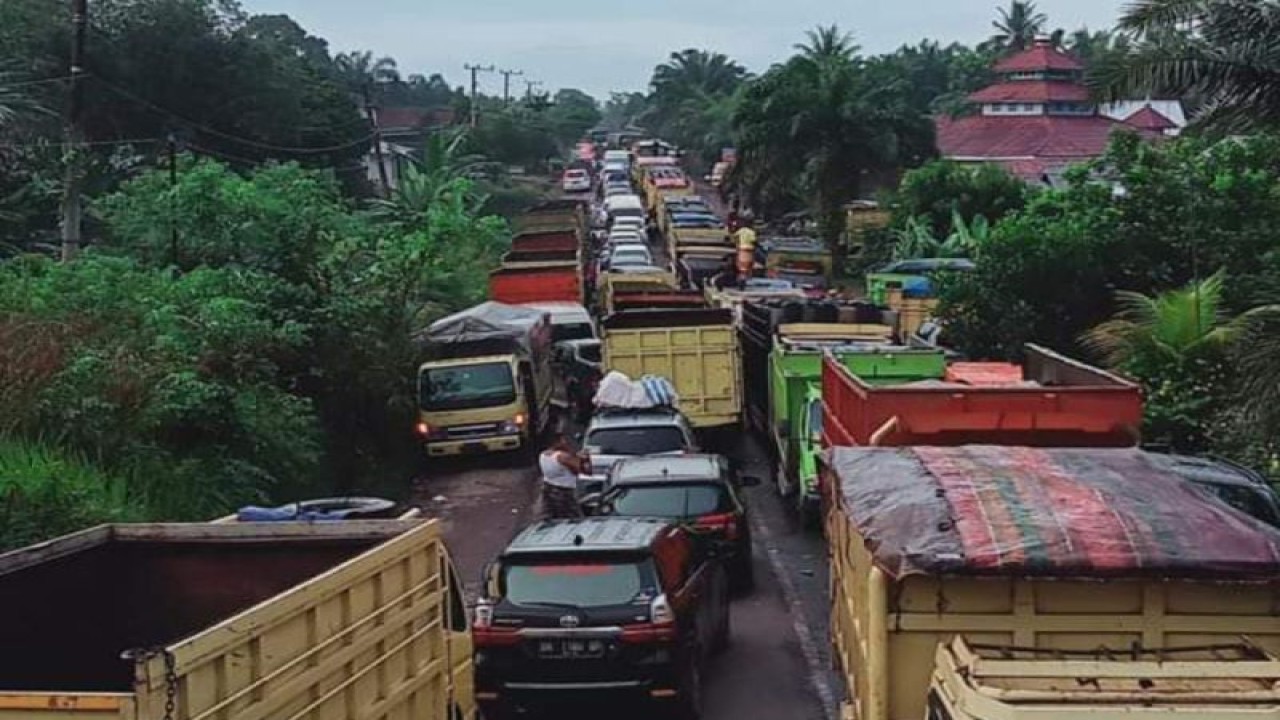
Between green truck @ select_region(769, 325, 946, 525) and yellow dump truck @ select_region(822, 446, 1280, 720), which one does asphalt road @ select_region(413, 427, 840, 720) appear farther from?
yellow dump truck @ select_region(822, 446, 1280, 720)

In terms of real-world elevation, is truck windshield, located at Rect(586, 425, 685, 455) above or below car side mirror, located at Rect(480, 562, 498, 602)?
below

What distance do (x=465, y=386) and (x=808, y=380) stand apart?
667 centimetres

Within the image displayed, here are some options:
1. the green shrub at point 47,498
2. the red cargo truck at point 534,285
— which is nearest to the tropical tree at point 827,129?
the red cargo truck at point 534,285

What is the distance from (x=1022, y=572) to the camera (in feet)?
26.5

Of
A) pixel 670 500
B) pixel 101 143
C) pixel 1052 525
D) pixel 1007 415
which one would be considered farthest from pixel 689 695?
pixel 101 143

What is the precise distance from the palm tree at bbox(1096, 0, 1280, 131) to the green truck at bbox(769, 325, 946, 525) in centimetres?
438

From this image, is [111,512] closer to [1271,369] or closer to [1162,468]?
[1162,468]

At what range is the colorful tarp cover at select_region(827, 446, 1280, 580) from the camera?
809 cm

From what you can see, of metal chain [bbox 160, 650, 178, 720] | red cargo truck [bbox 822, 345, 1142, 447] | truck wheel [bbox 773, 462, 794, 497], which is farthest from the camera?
truck wheel [bbox 773, 462, 794, 497]

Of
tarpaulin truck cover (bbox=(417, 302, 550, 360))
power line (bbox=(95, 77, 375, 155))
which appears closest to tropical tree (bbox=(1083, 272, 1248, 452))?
tarpaulin truck cover (bbox=(417, 302, 550, 360))

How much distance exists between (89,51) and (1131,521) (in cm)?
4508

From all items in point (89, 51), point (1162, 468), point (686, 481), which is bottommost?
point (686, 481)

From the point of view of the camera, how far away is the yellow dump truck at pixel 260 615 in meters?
7.01

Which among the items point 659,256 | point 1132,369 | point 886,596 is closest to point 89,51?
point 659,256
